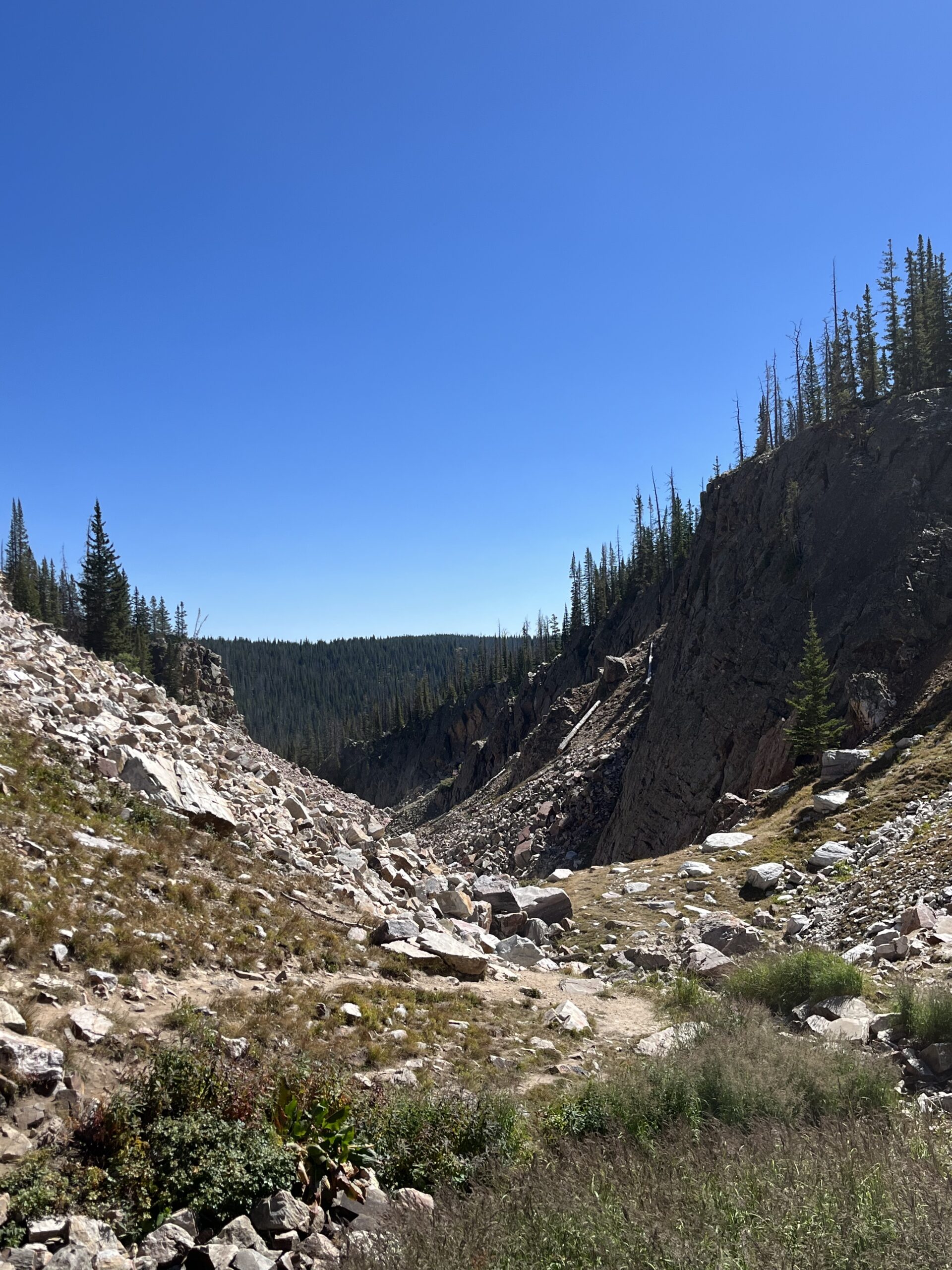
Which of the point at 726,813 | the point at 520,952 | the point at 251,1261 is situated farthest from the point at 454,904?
the point at 726,813

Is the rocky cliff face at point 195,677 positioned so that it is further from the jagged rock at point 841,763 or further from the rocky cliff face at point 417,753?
the jagged rock at point 841,763

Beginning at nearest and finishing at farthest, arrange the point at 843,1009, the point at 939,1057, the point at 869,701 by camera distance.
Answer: the point at 939,1057 < the point at 843,1009 < the point at 869,701

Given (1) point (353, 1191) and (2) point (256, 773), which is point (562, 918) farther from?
(1) point (353, 1191)

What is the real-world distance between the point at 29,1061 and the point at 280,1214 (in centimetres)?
257

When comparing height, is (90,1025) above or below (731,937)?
above

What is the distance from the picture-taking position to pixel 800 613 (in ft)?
121

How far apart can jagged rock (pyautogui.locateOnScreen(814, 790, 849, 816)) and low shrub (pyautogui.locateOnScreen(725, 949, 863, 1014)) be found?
31.3 ft

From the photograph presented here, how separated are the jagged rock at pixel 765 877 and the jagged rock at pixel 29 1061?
1547 cm

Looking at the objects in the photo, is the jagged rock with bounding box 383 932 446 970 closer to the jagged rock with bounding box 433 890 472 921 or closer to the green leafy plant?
the jagged rock with bounding box 433 890 472 921

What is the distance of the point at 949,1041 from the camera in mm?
8047

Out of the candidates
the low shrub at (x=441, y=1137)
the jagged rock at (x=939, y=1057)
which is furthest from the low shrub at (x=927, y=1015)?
the low shrub at (x=441, y=1137)

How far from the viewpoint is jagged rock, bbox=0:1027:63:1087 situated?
241 inches

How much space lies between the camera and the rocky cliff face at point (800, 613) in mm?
30203

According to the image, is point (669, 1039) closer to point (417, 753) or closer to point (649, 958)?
point (649, 958)
